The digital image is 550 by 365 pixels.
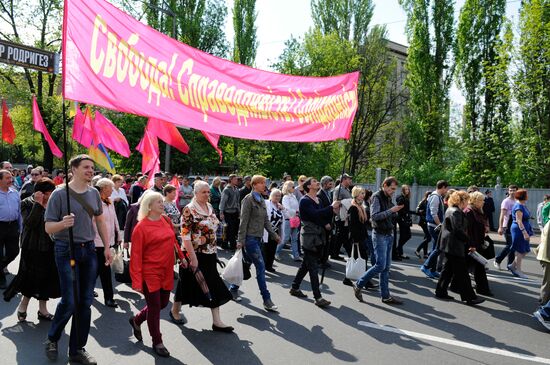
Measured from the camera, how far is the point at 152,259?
4.57 meters

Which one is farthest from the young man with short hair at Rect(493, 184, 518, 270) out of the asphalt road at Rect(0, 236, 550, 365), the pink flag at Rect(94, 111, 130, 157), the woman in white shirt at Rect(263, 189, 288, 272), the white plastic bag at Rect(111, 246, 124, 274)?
the pink flag at Rect(94, 111, 130, 157)

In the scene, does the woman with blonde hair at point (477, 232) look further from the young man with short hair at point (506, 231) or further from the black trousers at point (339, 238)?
the black trousers at point (339, 238)

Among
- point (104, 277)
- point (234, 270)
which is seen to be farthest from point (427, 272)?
point (104, 277)

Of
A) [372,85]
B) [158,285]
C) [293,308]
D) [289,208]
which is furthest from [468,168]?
[158,285]

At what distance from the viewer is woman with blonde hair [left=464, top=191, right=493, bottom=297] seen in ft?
24.3

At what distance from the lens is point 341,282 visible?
27.0 feet

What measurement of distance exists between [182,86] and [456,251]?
4842 millimetres

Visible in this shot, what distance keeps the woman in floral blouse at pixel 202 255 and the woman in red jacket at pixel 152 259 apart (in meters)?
0.61

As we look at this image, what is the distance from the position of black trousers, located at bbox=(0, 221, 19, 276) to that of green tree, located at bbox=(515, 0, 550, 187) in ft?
61.9

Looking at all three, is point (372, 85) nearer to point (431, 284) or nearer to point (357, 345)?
point (431, 284)

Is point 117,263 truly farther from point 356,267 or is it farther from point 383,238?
point 383,238

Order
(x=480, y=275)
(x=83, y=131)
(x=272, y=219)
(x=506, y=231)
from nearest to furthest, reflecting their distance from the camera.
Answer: (x=480, y=275), (x=272, y=219), (x=506, y=231), (x=83, y=131)

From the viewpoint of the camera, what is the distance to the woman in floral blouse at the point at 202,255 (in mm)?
5344

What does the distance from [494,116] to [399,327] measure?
24265 millimetres
